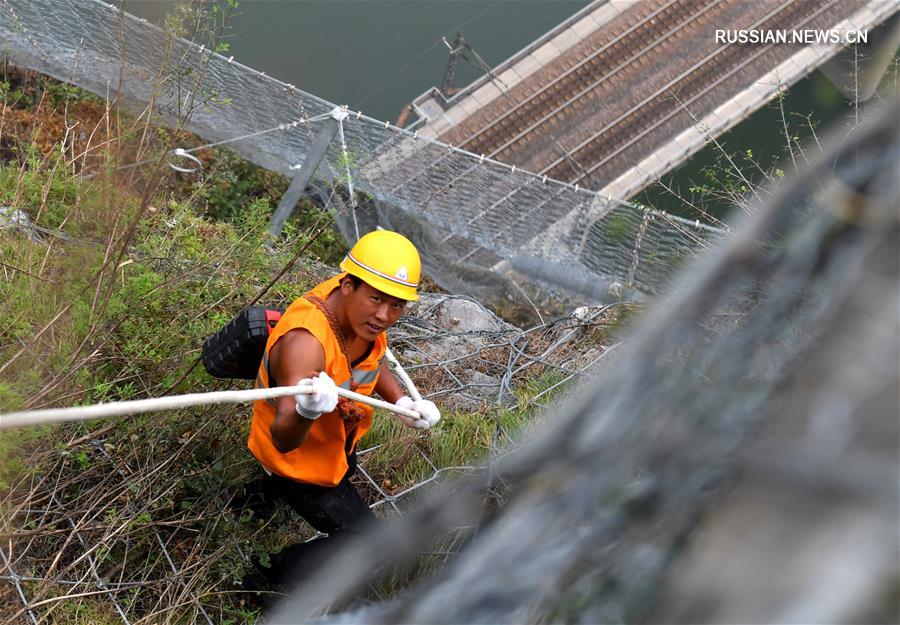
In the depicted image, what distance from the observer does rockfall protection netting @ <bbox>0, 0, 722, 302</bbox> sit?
7.88 m

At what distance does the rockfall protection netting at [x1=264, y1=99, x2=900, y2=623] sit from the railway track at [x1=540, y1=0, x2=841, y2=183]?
621 inches

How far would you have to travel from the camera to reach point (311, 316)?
316cm


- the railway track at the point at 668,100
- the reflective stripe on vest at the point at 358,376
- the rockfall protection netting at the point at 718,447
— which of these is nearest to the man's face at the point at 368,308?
the reflective stripe on vest at the point at 358,376

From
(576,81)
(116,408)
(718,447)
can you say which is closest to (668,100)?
(576,81)

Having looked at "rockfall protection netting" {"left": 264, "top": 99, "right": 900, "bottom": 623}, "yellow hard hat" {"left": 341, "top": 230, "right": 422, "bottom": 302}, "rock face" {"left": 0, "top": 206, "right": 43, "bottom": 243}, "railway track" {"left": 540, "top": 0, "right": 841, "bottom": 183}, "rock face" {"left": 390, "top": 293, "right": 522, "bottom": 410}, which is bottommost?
"railway track" {"left": 540, "top": 0, "right": 841, "bottom": 183}

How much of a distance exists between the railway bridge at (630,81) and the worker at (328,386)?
45.0 ft

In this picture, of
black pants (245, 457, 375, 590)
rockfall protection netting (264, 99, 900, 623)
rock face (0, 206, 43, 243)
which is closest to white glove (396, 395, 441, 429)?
black pants (245, 457, 375, 590)

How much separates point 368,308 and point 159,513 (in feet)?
4.48

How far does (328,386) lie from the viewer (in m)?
2.95

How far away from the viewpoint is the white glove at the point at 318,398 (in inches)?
115

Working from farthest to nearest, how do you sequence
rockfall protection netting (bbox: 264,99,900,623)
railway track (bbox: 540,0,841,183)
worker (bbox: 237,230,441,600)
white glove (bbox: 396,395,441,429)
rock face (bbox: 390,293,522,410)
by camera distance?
railway track (bbox: 540,0,841,183) < rock face (bbox: 390,293,522,410) < white glove (bbox: 396,395,441,429) < worker (bbox: 237,230,441,600) < rockfall protection netting (bbox: 264,99,900,623)

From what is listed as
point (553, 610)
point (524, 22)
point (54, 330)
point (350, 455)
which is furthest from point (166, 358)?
point (524, 22)

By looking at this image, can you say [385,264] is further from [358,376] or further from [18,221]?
[18,221]

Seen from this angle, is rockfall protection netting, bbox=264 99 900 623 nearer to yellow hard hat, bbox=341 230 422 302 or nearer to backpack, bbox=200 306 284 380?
yellow hard hat, bbox=341 230 422 302
